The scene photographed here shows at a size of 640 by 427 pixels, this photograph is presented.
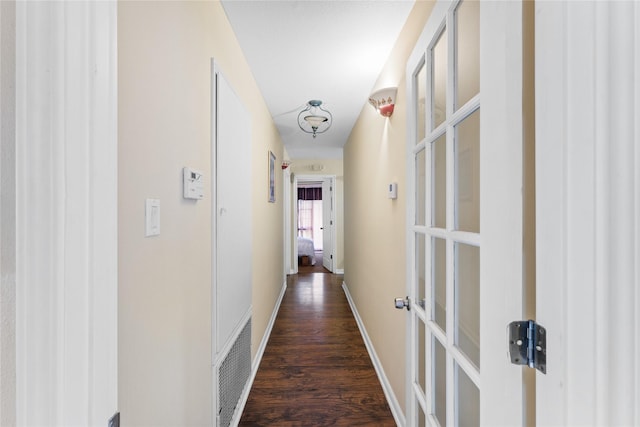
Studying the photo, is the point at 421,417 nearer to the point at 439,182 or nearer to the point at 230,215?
the point at 439,182

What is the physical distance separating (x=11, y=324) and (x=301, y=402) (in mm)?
1861

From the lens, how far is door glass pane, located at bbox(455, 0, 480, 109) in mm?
809

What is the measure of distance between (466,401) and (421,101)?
1.08m

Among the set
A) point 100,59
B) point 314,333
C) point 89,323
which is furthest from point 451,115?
point 314,333

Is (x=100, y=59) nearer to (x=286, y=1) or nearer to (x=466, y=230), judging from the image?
(x=466, y=230)

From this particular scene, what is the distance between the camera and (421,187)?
4.15 ft

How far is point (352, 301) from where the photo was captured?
387 centimetres

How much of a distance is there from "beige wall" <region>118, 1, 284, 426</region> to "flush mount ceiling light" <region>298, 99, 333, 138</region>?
4.93ft

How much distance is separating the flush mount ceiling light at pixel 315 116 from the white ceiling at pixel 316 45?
0.08m

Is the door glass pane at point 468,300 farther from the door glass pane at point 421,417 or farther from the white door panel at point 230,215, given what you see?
the white door panel at point 230,215

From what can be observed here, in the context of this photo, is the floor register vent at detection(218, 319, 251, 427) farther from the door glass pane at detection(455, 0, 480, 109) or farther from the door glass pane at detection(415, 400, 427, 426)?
the door glass pane at detection(455, 0, 480, 109)

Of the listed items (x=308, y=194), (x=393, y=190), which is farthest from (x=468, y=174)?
(x=308, y=194)

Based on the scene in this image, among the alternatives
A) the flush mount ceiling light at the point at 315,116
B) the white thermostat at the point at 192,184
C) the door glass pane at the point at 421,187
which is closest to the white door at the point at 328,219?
the flush mount ceiling light at the point at 315,116
